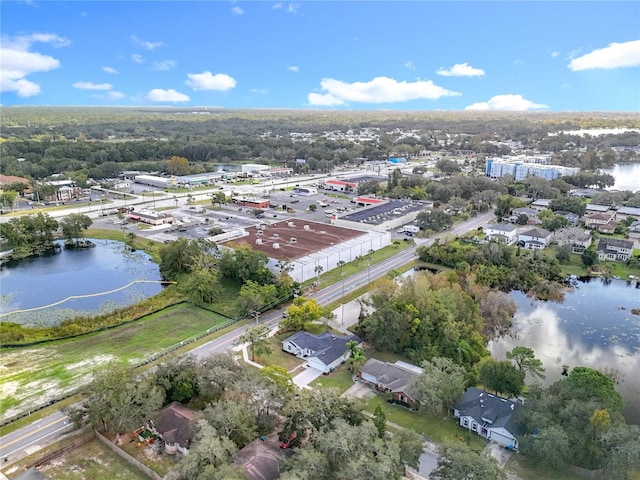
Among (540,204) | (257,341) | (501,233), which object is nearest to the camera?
(257,341)

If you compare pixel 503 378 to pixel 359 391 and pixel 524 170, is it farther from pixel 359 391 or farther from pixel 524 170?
pixel 524 170

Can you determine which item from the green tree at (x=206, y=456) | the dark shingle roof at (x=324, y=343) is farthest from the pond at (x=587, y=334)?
the green tree at (x=206, y=456)

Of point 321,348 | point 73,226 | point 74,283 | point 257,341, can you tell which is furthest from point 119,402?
point 73,226

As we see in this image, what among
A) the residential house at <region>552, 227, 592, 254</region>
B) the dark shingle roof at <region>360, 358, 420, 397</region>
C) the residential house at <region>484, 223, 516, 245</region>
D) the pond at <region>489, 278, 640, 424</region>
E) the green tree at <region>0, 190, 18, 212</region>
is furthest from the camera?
the green tree at <region>0, 190, 18, 212</region>

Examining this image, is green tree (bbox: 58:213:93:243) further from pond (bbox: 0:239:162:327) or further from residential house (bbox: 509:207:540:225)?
residential house (bbox: 509:207:540:225)

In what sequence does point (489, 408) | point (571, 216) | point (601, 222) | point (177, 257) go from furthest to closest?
1. point (571, 216)
2. point (601, 222)
3. point (177, 257)
4. point (489, 408)

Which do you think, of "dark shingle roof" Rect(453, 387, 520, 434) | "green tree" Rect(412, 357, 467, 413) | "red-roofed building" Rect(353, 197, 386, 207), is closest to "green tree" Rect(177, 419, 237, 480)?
"green tree" Rect(412, 357, 467, 413)

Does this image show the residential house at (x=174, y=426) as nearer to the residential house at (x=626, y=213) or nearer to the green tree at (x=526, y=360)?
the green tree at (x=526, y=360)
